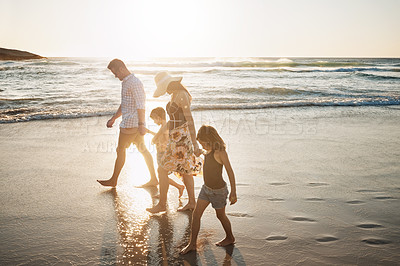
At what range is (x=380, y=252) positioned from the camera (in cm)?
319

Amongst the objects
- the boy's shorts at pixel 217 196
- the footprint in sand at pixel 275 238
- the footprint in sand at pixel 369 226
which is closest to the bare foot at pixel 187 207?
the boy's shorts at pixel 217 196

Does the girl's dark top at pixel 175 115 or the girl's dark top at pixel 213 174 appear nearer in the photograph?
the girl's dark top at pixel 213 174

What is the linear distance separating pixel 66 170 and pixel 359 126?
25.4ft

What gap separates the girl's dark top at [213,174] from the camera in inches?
128

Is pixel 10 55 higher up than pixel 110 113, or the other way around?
pixel 10 55

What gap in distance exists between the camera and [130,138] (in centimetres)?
480

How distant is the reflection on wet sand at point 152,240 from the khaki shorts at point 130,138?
81 centimetres

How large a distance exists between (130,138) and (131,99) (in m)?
0.57

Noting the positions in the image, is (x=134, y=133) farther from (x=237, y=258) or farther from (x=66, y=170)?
(x=237, y=258)

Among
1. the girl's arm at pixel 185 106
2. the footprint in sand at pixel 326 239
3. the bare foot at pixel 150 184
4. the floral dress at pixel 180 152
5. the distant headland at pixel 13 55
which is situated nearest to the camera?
the footprint in sand at pixel 326 239

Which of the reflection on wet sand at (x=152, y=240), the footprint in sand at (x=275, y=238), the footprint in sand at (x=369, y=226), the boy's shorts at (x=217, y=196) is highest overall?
the boy's shorts at (x=217, y=196)

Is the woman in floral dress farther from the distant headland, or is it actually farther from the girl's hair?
the distant headland

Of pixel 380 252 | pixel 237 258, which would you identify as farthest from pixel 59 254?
pixel 380 252

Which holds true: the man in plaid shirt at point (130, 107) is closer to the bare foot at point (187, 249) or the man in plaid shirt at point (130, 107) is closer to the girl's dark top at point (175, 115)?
the girl's dark top at point (175, 115)
